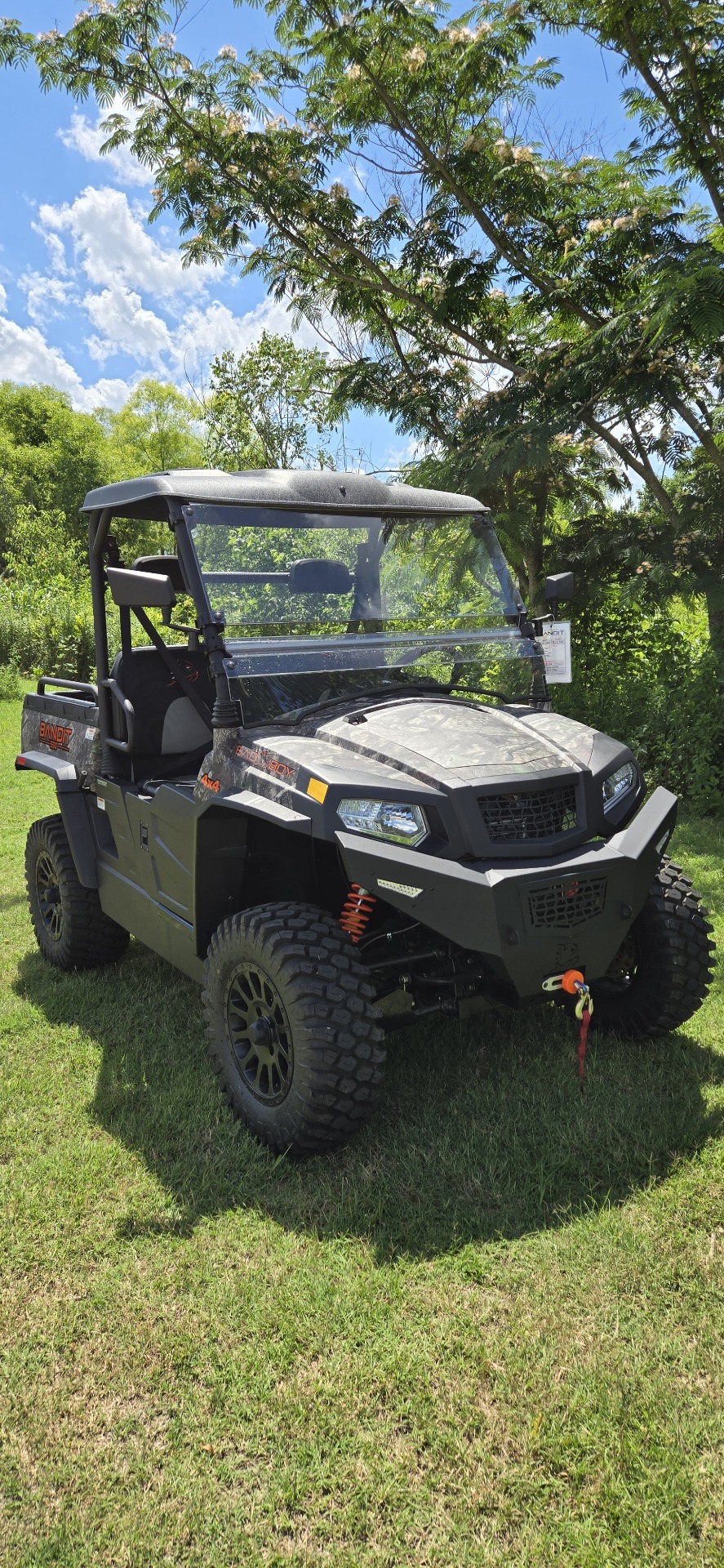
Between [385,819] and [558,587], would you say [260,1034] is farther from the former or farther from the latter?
[558,587]

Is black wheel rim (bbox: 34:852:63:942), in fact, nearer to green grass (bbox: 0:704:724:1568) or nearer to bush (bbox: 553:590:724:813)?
green grass (bbox: 0:704:724:1568)

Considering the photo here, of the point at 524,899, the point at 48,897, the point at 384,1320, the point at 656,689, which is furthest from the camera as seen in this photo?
the point at 656,689

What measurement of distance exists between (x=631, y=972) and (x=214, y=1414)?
2046 millimetres

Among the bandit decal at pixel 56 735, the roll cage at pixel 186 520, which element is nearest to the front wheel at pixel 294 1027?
the roll cage at pixel 186 520

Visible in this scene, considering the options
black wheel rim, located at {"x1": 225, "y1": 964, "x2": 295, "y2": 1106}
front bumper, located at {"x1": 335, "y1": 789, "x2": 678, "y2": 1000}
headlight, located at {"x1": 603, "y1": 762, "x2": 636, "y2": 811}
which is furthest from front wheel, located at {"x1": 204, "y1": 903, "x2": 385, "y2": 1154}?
headlight, located at {"x1": 603, "y1": 762, "x2": 636, "y2": 811}

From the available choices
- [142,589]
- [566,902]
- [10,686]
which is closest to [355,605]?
[142,589]

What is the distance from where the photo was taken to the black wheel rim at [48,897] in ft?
16.3

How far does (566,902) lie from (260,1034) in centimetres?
97

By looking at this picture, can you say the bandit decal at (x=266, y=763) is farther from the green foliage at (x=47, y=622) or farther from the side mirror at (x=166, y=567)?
the green foliage at (x=47, y=622)

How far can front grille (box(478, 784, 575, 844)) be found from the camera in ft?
9.95

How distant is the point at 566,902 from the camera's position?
118 inches

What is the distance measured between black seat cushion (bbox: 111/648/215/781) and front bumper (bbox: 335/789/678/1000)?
5.95ft

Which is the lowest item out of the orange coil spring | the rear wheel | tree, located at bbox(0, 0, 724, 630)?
the rear wheel

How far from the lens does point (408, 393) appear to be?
8688 millimetres
